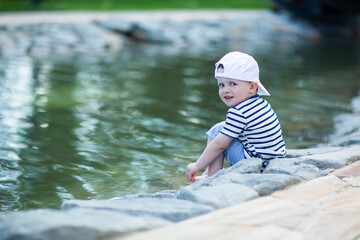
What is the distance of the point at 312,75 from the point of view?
9172 millimetres

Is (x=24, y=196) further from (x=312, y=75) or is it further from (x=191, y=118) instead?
(x=312, y=75)

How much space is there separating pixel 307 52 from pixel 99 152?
911 cm

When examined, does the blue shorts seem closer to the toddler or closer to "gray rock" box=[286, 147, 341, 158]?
the toddler

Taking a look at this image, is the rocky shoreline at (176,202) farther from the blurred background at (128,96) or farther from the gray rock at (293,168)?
the blurred background at (128,96)

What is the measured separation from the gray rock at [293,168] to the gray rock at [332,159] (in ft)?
0.51

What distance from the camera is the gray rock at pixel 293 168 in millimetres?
3061

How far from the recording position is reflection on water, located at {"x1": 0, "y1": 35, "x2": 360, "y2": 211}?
3830mm

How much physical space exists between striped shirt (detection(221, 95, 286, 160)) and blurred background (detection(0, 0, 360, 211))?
0.72 m

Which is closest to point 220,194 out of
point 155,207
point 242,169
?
point 155,207

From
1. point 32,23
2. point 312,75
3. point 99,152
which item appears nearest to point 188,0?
point 32,23

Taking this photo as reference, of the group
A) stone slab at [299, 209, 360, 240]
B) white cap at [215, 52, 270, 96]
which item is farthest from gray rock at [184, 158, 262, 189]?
stone slab at [299, 209, 360, 240]

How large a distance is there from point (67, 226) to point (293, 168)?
1.54m

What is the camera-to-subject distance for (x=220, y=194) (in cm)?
263

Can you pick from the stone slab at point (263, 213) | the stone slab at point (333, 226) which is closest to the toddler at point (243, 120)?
the stone slab at point (263, 213)
